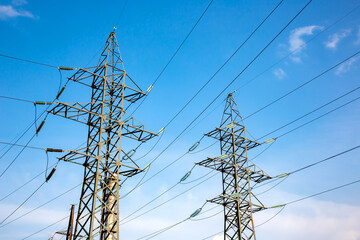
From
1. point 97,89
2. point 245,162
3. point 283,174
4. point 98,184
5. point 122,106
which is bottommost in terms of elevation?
point 98,184

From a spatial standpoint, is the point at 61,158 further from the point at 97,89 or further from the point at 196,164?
the point at 196,164

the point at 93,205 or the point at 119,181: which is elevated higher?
the point at 119,181

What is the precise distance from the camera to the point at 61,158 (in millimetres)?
13828

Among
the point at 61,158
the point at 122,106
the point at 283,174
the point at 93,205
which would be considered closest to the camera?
the point at 93,205

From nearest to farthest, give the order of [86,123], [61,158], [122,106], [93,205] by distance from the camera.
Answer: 1. [93,205]
2. [61,158]
3. [86,123]
4. [122,106]

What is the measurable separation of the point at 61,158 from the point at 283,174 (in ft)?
46.8

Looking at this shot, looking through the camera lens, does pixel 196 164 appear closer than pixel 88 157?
No

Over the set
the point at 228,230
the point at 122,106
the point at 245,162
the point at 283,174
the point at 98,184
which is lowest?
the point at 228,230

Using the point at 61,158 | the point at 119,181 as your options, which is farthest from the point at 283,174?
the point at 61,158

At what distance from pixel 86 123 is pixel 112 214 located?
4876 millimetres

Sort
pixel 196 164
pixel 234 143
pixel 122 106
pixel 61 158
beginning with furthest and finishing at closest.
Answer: pixel 234 143
pixel 196 164
pixel 122 106
pixel 61 158

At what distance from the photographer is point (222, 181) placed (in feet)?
74.1

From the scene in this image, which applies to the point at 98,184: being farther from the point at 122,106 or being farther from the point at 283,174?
the point at 283,174

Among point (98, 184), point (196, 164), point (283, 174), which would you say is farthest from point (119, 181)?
point (283, 174)
